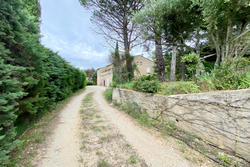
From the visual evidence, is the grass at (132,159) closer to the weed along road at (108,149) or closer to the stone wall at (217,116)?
the weed along road at (108,149)

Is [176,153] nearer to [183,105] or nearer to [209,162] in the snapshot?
[209,162]

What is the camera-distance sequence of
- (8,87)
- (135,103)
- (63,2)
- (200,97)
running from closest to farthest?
(8,87) → (200,97) → (135,103) → (63,2)

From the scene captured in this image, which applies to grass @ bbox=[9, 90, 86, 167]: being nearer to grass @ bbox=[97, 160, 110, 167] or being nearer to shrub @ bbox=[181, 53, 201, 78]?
grass @ bbox=[97, 160, 110, 167]

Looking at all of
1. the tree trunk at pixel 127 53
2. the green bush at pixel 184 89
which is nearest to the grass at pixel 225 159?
the green bush at pixel 184 89

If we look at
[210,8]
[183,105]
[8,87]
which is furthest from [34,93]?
[210,8]

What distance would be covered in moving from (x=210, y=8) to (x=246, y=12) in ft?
3.64

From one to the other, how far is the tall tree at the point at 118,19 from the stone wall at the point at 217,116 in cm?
461

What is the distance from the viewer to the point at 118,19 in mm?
7145

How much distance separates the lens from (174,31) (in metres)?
4.90

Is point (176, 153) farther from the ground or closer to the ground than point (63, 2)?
closer to the ground

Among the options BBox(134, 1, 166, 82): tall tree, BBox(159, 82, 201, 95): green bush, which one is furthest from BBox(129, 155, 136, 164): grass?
BBox(134, 1, 166, 82): tall tree

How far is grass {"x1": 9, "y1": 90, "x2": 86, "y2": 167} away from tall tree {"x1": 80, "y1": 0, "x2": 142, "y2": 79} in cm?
543

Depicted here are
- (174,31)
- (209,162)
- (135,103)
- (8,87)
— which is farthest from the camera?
(174,31)

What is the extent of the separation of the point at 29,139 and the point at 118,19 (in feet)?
26.8
